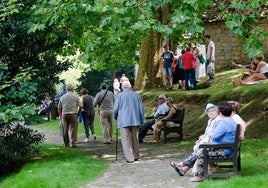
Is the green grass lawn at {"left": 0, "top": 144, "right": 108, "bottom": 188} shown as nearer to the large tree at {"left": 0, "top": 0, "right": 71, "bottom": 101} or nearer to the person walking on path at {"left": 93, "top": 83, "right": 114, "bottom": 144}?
the large tree at {"left": 0, "top": 0, "right": 71, "bottom": 101}

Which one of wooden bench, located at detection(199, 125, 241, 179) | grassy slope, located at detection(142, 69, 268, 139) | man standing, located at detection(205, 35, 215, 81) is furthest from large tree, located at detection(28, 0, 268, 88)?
man standing, located at detection(205, 35, 215, 81)

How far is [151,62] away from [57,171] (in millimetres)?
15394

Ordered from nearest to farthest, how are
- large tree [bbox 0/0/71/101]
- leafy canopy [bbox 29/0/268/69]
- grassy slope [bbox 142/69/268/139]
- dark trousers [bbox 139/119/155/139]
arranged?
leafy canopy [bbox 29/0/268/69], large tree [bbox 0/0/71/101], grassy slope [bbox 142/69/268/139], dark trousers [bbox 139/119/155/139]

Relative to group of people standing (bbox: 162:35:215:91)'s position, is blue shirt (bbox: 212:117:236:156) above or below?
below

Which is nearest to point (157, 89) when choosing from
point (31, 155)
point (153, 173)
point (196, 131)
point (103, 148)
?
point (196, 131)

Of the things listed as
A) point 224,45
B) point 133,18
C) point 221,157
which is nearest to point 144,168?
point 221,157

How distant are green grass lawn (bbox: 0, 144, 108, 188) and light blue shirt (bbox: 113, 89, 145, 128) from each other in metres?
1.11

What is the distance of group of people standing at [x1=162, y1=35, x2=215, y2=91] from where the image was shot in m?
23.0

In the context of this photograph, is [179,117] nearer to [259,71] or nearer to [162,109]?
[162,109]

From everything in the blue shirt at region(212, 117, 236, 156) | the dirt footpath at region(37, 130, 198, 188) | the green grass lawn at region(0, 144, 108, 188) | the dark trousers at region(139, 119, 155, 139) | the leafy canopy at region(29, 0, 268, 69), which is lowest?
the dirt footpath at region(37, 130, 198, 188)

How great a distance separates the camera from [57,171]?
1232cm

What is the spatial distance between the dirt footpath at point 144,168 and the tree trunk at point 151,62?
9.46m

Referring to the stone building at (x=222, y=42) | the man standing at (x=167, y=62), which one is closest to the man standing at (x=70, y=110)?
the man standing at (x=167, y=62)

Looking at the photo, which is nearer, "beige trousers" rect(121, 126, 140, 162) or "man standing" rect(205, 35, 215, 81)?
Answer: "beige trousers" rect(121, 126, 140, 162)
